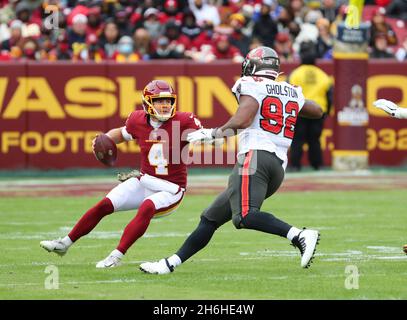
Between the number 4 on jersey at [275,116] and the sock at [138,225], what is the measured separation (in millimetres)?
→ 1041

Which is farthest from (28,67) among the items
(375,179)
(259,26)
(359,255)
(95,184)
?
(359,255)

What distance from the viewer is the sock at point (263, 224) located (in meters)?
7.92

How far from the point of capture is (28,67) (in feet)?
58.1

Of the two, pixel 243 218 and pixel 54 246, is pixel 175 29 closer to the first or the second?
pixel 54 246

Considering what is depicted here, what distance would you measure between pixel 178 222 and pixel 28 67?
651 centimetres

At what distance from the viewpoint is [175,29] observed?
62.9ft

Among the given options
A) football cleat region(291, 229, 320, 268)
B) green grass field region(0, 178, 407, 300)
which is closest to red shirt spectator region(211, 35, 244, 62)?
green grass field region(0, 178, 407, 300)

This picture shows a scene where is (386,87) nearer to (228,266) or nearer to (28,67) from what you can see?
(28,67)

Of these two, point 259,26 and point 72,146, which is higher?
point 259,26

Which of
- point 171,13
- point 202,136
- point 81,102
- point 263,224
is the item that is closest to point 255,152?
point 202,136

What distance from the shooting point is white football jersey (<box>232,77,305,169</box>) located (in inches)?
321

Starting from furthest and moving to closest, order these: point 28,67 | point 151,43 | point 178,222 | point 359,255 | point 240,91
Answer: point 151,43 → point 28,67 → point 178,222 → point 359,255 → point 240,91

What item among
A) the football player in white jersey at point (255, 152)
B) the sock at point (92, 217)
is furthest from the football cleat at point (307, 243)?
the sock at point (92, 217)
